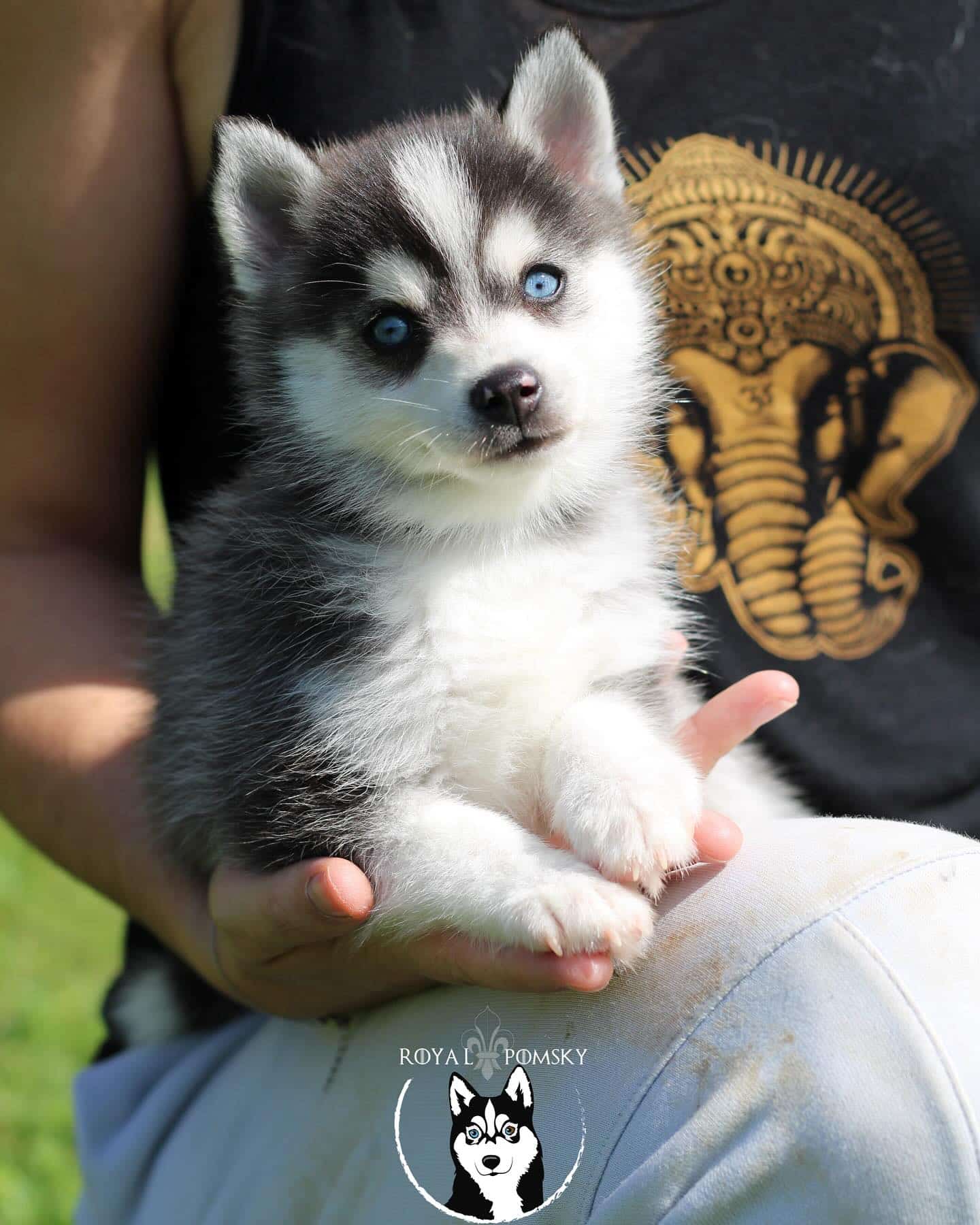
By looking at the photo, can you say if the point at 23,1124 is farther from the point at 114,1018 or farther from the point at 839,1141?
the point at 839,1141

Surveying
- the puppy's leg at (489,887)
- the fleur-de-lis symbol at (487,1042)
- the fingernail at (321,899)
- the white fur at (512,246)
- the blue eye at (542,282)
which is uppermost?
the white fur at (512,246)

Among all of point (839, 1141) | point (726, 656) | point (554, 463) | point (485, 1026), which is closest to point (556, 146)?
point (554, 463)

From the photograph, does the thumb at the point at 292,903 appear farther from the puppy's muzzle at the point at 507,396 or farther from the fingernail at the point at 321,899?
the puppy's muzzle at the point at 507,396

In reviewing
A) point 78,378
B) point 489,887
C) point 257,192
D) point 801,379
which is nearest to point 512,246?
point 257,192

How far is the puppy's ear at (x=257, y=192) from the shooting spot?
2.03 meters

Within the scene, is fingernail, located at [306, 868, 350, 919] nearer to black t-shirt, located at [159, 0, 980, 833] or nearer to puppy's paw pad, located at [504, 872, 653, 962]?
puppy's paw pad, located at [504, 872, 653, 962]

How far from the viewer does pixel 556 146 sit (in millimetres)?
2320

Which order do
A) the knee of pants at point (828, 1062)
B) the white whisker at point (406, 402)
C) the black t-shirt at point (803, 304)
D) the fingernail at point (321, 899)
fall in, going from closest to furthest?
the knee of pants at point (828, 1062) < the fingernail at point (321, 899) < the white whisker at point (406, 402) < the black t-shirt at point (803, 304)

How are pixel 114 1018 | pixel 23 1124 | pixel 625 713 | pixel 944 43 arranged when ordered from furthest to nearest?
pixel 23 1124 → pixel 114 1018 → pixel 944 43 → pixel 625 713

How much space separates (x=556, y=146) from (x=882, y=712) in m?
1.47

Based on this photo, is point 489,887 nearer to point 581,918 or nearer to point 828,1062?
Answer: point 581,918

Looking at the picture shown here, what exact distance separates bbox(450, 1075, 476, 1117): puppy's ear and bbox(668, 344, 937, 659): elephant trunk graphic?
1244 millimetres

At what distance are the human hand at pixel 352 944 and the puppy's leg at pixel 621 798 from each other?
0.26 feet

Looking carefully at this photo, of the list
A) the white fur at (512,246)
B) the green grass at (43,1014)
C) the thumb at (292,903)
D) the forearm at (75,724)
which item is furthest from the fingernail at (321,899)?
the green grass at (43,1014)
